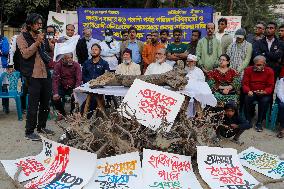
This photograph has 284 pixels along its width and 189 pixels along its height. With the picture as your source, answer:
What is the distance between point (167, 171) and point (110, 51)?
4.02 m

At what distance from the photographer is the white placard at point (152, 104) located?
16.9ft

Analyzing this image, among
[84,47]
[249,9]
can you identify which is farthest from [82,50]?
[249,9]

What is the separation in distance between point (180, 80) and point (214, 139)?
97 centimetres

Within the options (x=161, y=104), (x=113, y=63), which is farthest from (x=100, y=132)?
(x=113, y=63)

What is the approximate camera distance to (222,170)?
462 centimetres

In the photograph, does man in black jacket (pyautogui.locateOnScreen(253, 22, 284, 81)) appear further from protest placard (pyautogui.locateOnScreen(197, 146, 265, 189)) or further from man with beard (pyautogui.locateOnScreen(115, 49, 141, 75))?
protest placard (pyautogui.locateOnScreen(197, 146, 265, 189))

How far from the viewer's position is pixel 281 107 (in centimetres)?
683

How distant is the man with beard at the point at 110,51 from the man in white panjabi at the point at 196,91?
1.62 m

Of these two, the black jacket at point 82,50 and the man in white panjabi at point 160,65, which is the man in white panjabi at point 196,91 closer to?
the man in white panjabi at point 160,65

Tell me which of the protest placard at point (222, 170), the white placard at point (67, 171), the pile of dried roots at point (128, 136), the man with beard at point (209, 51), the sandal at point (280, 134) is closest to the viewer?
the white placard at point (67, 171)

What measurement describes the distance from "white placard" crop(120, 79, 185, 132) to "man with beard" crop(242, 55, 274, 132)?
7.53 feet

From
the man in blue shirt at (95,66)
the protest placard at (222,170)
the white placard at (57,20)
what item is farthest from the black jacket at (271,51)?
the white placard at (57,20)

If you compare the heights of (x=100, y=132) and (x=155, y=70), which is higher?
(x=155, y=70)

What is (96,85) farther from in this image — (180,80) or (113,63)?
(113,63)
